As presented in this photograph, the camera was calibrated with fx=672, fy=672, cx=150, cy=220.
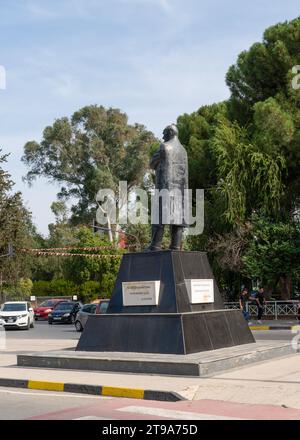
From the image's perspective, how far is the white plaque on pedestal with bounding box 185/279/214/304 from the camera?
553 inches

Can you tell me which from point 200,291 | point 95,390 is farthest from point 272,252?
point 95,390

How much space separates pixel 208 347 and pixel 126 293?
2186 mm

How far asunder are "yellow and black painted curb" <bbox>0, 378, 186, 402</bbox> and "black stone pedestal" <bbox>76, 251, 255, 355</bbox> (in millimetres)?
2635

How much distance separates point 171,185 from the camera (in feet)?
48.2

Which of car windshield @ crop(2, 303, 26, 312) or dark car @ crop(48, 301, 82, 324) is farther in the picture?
dark car @ crop(48, 301, 82, 324)

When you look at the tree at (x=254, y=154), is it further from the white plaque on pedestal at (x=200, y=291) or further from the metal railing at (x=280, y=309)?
the white plaque on pedestal at (x=200, y=291)

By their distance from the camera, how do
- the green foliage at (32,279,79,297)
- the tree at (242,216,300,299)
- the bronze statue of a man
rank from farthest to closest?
1. the green foliage at (32,279,79,297)
2. the tree at (242,216,300,299)
3. the bronze statue of a man

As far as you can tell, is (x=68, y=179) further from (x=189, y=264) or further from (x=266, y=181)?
(x=189, y=264)

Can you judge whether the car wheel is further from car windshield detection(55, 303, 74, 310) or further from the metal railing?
car windshield detection(55, 303, 74, 310)

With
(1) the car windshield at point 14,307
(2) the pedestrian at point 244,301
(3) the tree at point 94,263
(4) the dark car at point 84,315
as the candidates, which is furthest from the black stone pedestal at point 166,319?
(3) the tree at point 94,263

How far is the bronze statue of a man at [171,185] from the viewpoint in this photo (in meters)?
14.7

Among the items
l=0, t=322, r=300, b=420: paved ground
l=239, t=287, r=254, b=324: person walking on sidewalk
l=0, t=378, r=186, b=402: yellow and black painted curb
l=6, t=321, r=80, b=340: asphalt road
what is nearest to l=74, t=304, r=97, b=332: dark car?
l=6, t=321, r=80, b=340: asphalt road

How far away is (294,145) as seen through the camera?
1208 inches

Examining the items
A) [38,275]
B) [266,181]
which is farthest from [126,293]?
[38,275]
